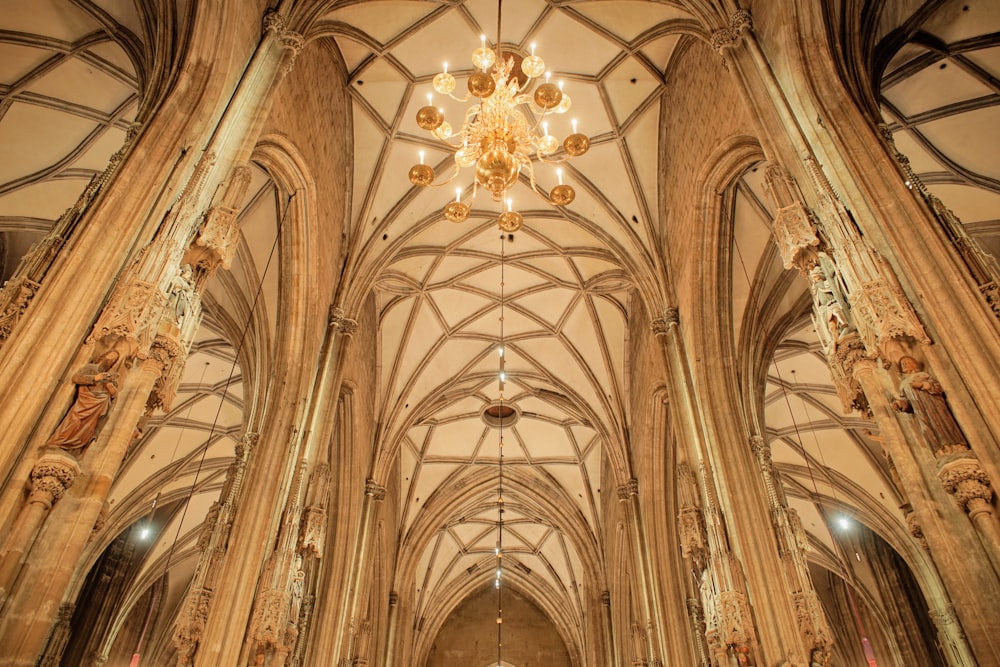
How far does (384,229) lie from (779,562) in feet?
31.9

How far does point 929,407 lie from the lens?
16.8 ft

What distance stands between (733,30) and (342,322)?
807cm

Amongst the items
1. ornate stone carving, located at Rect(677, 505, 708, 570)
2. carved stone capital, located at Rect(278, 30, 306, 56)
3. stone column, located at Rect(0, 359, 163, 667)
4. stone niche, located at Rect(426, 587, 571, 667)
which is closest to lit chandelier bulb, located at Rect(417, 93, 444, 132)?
carved stone capital, located at Rect(278, 30, 306, 56)

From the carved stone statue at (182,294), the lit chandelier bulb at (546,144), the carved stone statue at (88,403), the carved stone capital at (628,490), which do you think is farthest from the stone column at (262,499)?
the carved stone capital at (628,490)

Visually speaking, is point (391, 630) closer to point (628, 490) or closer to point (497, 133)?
point (628, 490)

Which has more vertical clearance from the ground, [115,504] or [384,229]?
[384,229]

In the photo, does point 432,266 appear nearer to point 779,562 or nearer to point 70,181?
point 70,181

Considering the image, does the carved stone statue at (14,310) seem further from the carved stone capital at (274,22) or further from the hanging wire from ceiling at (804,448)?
the hanging wire from ceiling at (804,448)

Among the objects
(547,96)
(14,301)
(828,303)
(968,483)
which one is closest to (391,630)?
(547,96)

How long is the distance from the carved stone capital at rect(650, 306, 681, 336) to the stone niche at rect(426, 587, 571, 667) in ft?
57.7

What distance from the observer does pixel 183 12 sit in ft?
27.6

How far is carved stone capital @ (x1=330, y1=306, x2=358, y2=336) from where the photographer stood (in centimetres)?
1290

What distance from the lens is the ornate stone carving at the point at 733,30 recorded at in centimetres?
927

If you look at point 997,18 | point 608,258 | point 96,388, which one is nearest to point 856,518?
point 608,258
